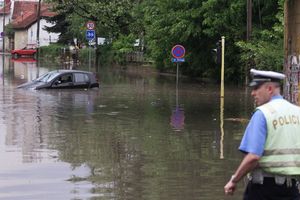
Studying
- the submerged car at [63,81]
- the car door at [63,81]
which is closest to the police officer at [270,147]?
the submerged car at [63,81]

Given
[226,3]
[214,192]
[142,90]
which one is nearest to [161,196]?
[214,192]

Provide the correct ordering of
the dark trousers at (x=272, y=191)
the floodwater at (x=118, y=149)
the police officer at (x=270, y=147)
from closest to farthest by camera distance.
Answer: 1. the police officer at (x=270, y=147)
2. the dark trousers at (x=272, y=191)
3. the floodwater at (x=118, y=149)

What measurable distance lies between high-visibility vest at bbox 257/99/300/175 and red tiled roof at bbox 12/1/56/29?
3854 inches

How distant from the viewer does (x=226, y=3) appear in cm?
3253

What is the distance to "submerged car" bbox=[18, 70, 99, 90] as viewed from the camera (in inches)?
1053

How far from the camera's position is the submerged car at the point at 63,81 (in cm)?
2673

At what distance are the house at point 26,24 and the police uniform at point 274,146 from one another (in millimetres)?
88937

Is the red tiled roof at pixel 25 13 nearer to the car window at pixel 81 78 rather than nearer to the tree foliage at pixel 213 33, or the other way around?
the tree foliage at pixel 213 33

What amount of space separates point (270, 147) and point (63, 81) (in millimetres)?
23010

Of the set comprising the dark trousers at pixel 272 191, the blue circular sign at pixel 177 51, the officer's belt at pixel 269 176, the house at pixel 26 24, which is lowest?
the dark trousers at pixel 272 191

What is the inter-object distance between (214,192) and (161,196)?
2.56 ft

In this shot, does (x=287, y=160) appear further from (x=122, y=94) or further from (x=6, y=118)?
(x=122, y=94)

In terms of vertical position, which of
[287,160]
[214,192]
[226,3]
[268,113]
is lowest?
[214,192]

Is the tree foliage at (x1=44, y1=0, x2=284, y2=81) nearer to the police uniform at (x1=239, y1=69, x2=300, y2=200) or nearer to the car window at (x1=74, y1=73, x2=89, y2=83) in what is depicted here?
the car window at (x1=74, y1=73, x2=89, y2=83)
